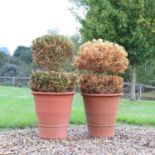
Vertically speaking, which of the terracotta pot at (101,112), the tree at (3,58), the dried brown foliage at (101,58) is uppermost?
the tree at (3,58)

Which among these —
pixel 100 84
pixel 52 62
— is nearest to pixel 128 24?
pixel 100 84

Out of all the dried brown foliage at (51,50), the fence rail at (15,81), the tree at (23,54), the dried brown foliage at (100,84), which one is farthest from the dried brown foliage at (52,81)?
the tree at (23,54)

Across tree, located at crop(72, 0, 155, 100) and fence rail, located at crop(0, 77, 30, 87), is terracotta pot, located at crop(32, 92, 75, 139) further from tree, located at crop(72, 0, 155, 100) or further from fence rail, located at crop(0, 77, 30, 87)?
fence rail, located at crop(0, 77, 30, 87)

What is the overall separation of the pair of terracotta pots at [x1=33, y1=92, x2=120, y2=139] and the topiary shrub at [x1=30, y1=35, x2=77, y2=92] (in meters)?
0.13

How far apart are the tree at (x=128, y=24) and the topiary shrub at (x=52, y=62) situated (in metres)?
9.29

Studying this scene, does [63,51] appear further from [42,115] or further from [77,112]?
[77,112]

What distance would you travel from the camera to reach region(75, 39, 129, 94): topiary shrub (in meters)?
8.52

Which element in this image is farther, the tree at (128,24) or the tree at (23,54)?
the tree at (23,54)

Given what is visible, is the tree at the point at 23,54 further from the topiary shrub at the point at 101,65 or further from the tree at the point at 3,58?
the topiary shrub at the point at 101,65

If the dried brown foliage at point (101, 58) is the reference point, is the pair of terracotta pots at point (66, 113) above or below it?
below

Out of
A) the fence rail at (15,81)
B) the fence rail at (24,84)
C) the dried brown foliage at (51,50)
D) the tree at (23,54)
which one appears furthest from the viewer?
the tree at (23,54)

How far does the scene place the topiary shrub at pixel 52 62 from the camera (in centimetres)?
795

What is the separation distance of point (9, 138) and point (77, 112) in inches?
174

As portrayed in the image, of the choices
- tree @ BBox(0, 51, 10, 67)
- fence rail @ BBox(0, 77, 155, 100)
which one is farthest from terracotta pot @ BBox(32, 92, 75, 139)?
tree @ BBox(0, 51, 10, 67)
